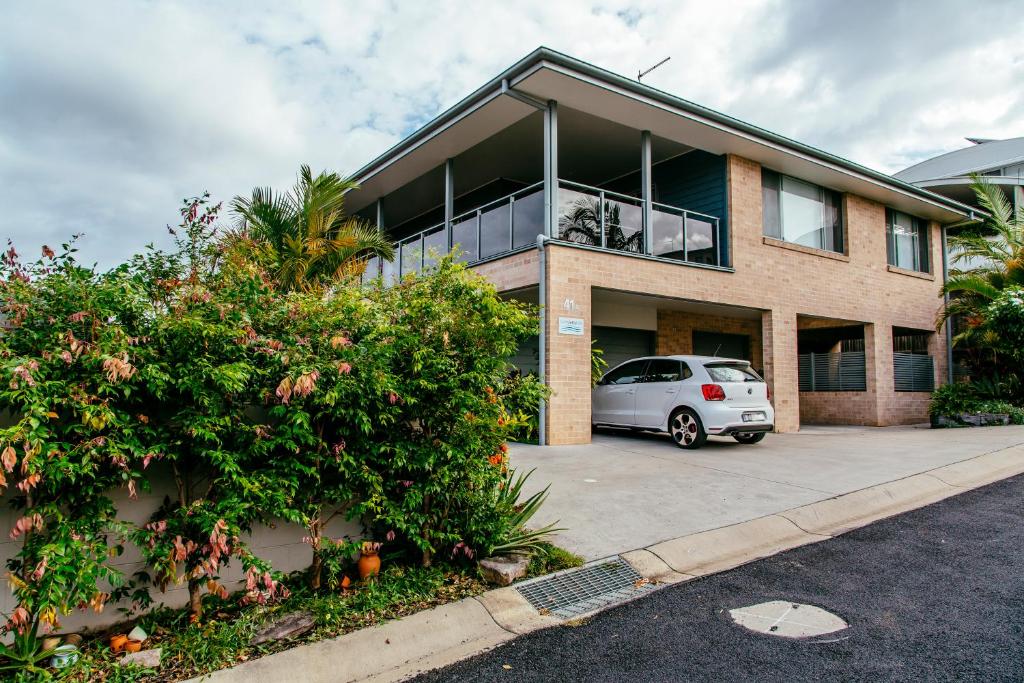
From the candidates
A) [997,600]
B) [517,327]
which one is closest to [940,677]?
[997,600]

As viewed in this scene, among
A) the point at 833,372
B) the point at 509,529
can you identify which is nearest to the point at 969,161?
the point at 833,372

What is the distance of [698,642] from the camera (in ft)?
11.4

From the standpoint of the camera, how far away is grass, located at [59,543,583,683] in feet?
10.3

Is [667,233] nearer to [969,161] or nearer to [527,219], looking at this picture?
[527,219]

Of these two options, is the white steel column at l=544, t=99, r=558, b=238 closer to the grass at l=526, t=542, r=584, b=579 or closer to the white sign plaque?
the white sign plaque

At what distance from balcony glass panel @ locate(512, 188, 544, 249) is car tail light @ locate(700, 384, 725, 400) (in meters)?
3.73

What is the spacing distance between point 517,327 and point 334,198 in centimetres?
718

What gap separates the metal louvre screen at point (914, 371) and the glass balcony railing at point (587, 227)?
7107mm

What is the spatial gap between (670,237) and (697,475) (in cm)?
613

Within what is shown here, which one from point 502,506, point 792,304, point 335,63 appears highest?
point 335,63

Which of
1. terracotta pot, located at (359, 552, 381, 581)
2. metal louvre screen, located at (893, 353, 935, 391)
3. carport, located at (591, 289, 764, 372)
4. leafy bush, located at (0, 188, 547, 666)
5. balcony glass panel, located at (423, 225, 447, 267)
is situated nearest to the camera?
leafy bush, located at (0, 188, 547, 666)

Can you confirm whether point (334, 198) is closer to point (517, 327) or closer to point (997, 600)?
point (517, 327)

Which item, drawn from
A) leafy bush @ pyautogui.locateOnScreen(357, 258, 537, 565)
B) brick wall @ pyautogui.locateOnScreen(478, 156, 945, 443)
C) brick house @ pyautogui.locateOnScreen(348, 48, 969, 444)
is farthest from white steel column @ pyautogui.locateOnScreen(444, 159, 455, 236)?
leafy bush @ pyautogui.locateOnScreen(357, 258, 537, 565)

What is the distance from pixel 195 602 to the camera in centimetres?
358
